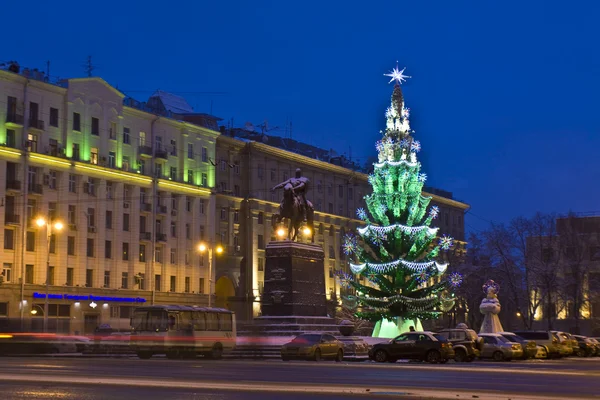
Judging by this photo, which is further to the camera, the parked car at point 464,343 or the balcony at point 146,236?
the balcony at point 146,236

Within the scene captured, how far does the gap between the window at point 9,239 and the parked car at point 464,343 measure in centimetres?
3578

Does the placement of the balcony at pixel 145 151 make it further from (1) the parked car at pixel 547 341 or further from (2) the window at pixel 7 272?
(1) the parked car at pixel 547 341

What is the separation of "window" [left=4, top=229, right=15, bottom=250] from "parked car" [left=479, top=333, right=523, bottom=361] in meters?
36.1

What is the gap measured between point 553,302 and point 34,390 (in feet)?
222

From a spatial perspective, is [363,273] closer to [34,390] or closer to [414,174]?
Result: [414,174]

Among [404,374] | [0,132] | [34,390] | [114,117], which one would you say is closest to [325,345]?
[404,374]

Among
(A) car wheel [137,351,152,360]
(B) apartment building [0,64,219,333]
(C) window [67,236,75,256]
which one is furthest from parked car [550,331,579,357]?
(C) window [67,236,75,256]

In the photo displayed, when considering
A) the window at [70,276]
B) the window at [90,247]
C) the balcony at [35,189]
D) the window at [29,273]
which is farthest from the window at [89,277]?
the balcony at [35,189]

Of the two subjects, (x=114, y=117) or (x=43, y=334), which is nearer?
(x=43, y=334)

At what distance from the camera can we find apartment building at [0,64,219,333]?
221 ft

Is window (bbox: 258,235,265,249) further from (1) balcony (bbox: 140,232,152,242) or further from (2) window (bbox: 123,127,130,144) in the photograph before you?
(2) window (bbox: 123,127,130,144)

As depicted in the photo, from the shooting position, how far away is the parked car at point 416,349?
37.2 m

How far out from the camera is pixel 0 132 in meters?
66.4

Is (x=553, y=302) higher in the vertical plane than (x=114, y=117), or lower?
lower
